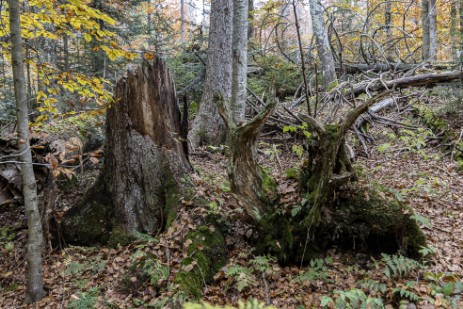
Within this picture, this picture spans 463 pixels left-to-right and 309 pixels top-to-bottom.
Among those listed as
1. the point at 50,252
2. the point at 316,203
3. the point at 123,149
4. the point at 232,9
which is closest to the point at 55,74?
the point at 123,149

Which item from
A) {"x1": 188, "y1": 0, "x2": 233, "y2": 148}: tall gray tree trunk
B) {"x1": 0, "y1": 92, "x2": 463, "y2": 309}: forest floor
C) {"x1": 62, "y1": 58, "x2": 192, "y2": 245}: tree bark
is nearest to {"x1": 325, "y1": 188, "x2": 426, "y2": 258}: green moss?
{"x1": 0, "y1": 92, "x2": 463, "y2": 309}: forest floor

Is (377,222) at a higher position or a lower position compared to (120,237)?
higher

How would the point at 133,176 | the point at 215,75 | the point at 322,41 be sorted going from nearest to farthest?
the point at 133,176 → the point at 215,75 → the point at 322,41

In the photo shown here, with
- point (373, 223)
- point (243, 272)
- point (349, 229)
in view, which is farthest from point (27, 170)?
point (373, 223)

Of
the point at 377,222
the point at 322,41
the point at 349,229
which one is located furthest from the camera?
the point at 322,41

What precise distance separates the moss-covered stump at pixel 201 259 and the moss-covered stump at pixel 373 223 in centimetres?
139

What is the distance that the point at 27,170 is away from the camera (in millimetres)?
3945

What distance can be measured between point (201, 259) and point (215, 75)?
5.90 meters

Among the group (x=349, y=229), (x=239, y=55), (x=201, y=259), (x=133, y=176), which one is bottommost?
(x=201, y=259)

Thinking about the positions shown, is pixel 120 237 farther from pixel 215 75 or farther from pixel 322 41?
pixel 322 41

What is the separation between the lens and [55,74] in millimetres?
4898

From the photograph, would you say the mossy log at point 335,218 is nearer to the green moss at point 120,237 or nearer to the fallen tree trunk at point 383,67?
the green moss at point 120,237

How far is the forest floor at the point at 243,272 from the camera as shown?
3.71 meters

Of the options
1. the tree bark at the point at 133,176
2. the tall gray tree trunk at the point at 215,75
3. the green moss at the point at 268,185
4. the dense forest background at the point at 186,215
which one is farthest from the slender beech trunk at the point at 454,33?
the tree bark at the point at 133,176
